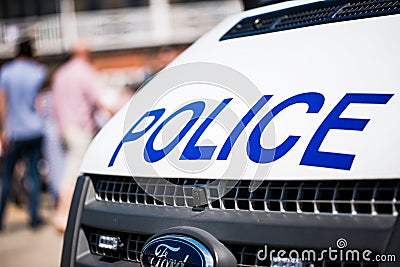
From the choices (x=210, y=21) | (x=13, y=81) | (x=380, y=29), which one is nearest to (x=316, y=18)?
(x=380, y=29)

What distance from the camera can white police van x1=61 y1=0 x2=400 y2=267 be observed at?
5.49ft

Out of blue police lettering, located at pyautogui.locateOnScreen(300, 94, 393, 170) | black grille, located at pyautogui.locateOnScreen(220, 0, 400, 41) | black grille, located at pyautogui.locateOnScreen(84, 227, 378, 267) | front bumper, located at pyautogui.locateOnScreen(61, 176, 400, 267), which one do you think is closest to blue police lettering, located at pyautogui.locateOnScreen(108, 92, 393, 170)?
blue police lettering, located at pyautogui.locateOnScreen(300, 94, 393, 170)

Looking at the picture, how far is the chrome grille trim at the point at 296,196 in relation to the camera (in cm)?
164

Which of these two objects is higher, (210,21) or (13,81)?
(210,21)

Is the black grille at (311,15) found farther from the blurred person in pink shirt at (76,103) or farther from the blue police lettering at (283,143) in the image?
the blurred person in pink shirt at (76,103)

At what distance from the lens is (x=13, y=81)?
19.3 feet

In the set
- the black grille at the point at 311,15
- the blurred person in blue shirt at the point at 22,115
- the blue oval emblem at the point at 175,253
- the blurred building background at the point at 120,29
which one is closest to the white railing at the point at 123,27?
the blurred building background at the point at 120,29

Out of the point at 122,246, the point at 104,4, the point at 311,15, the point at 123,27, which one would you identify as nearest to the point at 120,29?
the point at 123,27

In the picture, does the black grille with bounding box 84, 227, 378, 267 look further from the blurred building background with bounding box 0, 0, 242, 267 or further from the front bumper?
the blurred building background with bounding box 0, 0, 242, 267

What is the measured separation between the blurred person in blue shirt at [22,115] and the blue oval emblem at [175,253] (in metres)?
4.15

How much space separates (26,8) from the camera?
2155 centimetres

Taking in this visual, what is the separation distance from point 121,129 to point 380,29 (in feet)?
3.43

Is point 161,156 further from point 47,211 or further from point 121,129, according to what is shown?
point 47,211

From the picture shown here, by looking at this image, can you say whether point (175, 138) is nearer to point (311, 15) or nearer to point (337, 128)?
point (337, 128)
